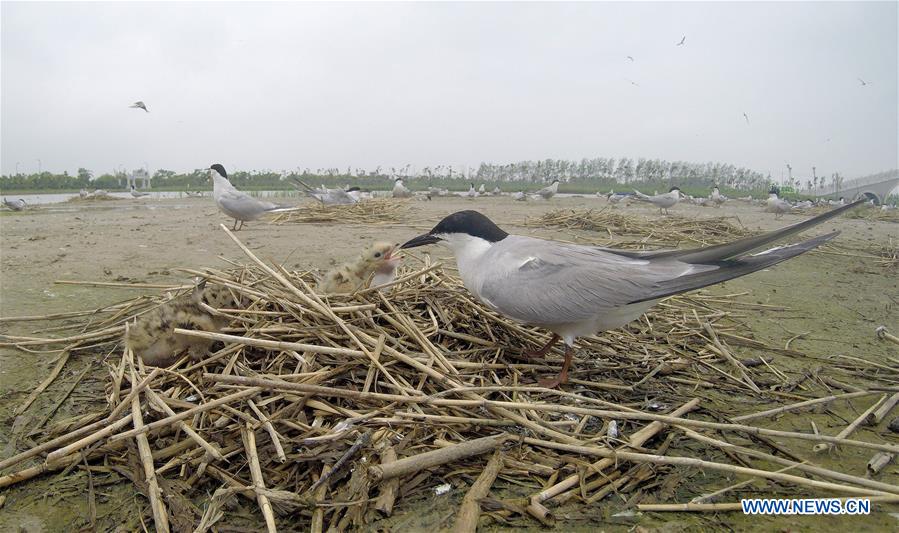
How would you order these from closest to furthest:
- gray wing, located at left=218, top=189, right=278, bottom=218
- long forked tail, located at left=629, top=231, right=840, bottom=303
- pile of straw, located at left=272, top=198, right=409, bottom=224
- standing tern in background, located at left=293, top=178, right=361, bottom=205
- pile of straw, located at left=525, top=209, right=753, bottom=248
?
long forked tail, located at left=629, top=231, right=840, bottom=303, pile of straw, located at left=525, top=209, right=753, bottom=248, gray wing, located at left=218, top=189, right=278, bottom=218, pile of straw, located at left=272, top=198, right=409, bottom=224, standing tern in background, located at left=293, top=178, right=361, bottom=205

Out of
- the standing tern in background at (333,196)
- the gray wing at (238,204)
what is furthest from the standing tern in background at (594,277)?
the standing tern in background at (333,196)

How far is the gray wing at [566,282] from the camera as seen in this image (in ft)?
8.38

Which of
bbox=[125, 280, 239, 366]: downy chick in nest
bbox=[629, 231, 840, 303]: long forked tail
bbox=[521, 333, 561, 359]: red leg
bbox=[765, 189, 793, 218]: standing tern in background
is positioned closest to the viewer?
bbox=[629, 231, 840, 303]: long forked tail

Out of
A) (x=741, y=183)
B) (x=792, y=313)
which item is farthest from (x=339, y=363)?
(x=741, y=183)

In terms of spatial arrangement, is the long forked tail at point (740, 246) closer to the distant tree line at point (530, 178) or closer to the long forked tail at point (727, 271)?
the long forked tail at point (727, 271)

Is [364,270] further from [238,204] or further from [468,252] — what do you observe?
[238,204]

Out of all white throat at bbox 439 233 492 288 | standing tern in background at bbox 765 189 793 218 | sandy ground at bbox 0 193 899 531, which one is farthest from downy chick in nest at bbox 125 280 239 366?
standing tern in background at bbox 765 189 793 218

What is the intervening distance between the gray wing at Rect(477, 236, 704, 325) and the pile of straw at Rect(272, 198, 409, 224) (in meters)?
7.72

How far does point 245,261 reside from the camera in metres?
5.96

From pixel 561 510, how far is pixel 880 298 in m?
5.48

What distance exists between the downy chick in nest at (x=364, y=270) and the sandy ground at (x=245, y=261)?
1.74ft

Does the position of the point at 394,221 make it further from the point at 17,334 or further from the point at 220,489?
the point at 220,489

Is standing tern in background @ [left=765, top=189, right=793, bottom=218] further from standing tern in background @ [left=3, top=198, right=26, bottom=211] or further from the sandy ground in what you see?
standing tern in background @ [left=3, top=198, right=26, bottom=211]

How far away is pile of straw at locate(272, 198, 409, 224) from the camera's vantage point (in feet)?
34.9
